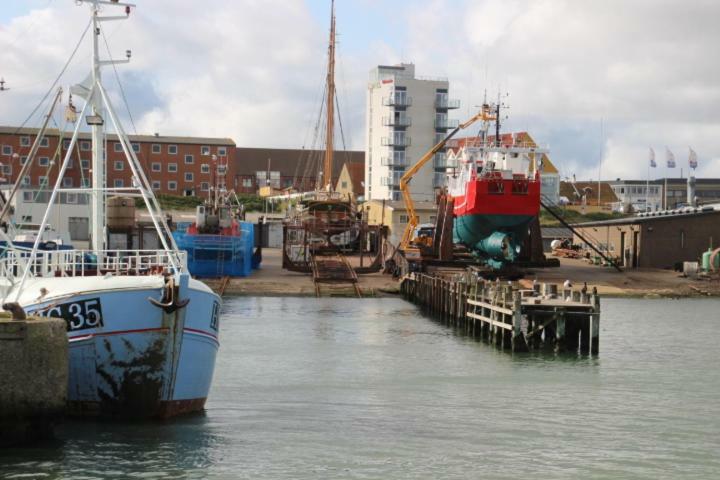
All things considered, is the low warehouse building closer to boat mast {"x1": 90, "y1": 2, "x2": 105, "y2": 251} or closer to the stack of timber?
the stack of timber

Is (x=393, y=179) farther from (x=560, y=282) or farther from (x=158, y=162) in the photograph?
(x=560, y=282)

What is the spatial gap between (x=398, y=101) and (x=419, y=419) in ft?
338

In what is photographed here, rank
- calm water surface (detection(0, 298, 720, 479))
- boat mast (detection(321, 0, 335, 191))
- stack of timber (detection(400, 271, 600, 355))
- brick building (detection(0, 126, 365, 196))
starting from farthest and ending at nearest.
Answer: brick building (detection(0, 126, 365, 196)) → boat mast (detection(321, 0, 335, 191)) → stack of timber (detection(400, 271, 600, 355)) → calm water surface (detection(0, 298, 720, 479))

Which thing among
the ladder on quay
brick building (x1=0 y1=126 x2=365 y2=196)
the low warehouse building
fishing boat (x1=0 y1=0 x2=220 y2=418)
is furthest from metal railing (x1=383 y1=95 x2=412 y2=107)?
fishing boat (x1=0 y1=0 x2=220 y2=418)

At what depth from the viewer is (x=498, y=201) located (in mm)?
60219

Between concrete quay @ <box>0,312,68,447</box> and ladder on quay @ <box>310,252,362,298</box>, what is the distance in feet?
125

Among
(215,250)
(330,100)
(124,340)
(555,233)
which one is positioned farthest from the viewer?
(555,233)

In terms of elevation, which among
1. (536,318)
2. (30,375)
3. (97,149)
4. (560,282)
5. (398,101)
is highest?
(398,101)

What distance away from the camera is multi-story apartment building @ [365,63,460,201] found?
124062mm

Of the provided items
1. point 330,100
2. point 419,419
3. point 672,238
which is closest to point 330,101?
point 330,100

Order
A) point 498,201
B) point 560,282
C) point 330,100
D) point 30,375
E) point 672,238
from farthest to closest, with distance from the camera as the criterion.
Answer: point 330,100 → point 672,238 → point 498,201 → point 560,282 → point 30,375

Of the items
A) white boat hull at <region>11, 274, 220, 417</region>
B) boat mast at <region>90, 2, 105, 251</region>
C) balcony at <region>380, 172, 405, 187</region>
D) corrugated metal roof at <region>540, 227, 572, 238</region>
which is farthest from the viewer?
balcony at <region>380, 172, 405, 187</region>

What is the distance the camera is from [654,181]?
170m

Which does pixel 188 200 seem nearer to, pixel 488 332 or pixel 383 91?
pixel 383 91
